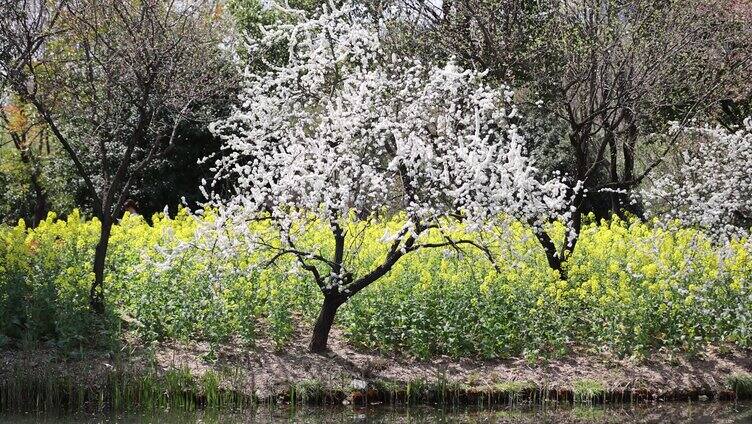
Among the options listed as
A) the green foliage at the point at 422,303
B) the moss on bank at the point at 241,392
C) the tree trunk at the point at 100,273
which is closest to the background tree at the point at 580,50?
the green foliage at the point at 422,303

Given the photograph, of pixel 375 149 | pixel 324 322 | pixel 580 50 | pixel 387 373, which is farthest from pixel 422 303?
pixel 580 50

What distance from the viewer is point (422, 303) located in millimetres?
12148

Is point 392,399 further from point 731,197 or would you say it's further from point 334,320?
point 731,197

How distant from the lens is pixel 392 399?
37.0 feet

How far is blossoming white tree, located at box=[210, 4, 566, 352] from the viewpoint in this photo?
10.6 meters

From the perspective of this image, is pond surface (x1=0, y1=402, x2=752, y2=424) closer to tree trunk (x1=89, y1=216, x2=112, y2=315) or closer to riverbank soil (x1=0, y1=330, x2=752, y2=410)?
riverbank soil (x1=0, y1=330, x2=752, y2=410)

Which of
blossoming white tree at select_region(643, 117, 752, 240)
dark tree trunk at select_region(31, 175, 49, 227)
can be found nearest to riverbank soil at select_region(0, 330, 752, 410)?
blossoming white tree at select_region(643, 117, 752, 240)

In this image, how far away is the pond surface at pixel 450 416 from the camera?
1019cm

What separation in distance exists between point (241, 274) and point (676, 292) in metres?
5.28

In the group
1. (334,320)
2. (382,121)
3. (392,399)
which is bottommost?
(392,399)

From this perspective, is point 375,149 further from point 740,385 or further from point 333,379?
point 740,385

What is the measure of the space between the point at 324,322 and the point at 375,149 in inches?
83.2

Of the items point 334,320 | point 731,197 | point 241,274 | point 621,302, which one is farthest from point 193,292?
point 731,197

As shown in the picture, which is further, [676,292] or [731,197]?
[731,197]
